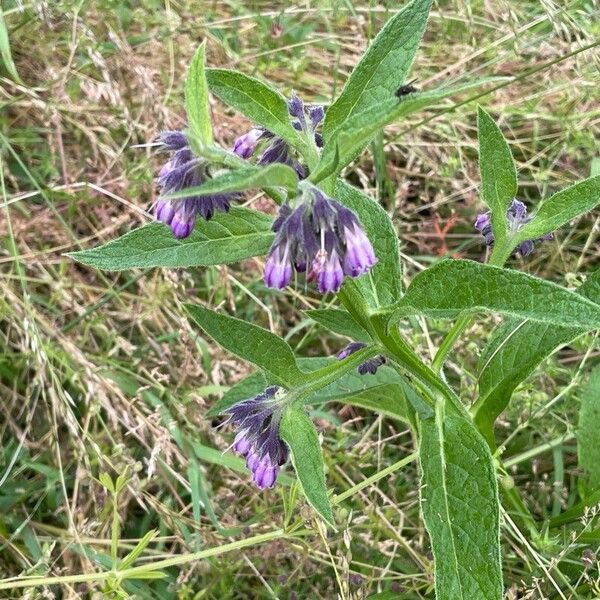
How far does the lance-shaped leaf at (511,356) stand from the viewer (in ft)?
7.31

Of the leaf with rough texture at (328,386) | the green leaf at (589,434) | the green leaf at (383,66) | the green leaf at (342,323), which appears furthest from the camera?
the green leaf at (589,434)

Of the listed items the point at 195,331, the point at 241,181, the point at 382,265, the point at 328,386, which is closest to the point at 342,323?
the point at 382,265

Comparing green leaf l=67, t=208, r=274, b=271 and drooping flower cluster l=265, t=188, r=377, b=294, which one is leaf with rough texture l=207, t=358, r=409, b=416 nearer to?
green leaf l=67, t=208, r=274, b=271

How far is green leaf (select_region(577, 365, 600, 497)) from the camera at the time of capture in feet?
8.47

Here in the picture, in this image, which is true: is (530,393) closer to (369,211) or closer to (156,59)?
(369,211)

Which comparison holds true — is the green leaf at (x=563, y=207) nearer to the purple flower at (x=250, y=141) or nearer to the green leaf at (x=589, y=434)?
the green leaf at (x=589, y=434)

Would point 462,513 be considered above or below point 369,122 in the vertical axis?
below

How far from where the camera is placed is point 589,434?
259 cm

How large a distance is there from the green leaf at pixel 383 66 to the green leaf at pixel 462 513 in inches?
29.6

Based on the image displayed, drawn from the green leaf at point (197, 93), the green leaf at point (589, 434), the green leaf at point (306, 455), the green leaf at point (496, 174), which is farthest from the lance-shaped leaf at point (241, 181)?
the green leaf at point (589, 434)

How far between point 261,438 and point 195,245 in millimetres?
460

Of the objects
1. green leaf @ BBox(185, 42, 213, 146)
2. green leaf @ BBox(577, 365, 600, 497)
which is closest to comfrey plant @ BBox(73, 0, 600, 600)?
green leaf @ BBox(185, 42, 213, 146)

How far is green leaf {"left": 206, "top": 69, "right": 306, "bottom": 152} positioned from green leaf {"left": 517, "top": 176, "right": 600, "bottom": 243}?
0.74 metres

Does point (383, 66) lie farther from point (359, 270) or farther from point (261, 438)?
point (261, 438)
